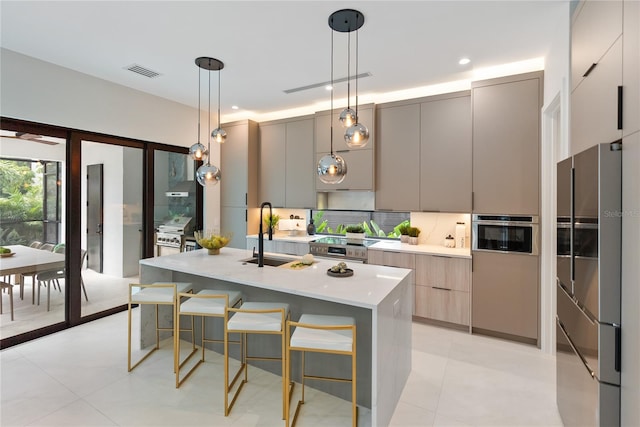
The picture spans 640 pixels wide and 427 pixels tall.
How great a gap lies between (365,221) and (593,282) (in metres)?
3.32

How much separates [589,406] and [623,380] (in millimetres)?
305

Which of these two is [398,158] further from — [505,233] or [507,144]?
[505,233]

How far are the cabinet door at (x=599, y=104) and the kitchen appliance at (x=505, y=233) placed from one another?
1.32 meters

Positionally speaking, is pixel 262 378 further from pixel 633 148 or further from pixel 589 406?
pixel 633 148

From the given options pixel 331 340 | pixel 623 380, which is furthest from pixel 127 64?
pixel 623 380

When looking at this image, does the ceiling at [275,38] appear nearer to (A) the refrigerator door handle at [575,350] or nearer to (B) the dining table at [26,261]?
(B) the dining table at [26,261]

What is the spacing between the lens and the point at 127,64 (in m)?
3.36

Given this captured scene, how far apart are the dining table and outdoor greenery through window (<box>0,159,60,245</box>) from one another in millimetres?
105

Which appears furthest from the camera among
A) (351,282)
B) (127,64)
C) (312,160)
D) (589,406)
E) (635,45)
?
(312,160)

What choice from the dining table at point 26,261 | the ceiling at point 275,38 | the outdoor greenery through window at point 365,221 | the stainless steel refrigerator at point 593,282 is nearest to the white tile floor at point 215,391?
the stainless steel refrigerator at point 593,282

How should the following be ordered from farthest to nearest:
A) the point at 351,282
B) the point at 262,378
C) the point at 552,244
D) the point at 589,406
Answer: the point at 552,244 < the point at 262,378 < the point at 351,282 < the point at 589,406

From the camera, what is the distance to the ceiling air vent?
3425mm

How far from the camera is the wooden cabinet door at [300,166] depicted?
4770 millimetres

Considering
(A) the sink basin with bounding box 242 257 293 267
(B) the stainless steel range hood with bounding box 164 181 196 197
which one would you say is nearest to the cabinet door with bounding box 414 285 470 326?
(A) the sink basin with bounding box 242 257 293 267
